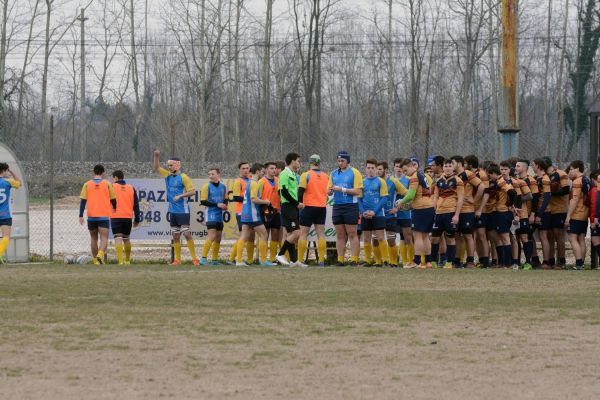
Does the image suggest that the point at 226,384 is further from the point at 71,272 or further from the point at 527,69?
the point at 527,69

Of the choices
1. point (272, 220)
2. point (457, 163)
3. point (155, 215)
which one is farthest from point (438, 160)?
point (155, 215)

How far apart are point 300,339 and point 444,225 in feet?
34.7

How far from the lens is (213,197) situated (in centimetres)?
2191

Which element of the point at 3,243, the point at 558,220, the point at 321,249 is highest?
the point at 558,220

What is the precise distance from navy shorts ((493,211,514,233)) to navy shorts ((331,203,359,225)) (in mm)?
2507

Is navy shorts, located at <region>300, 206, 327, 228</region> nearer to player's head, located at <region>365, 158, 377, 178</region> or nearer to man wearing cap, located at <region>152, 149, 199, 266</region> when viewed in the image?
player's head, located at <region>365, 158, 377, 178</region>

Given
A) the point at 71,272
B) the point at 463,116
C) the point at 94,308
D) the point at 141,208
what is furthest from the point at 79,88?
the point at 94,308

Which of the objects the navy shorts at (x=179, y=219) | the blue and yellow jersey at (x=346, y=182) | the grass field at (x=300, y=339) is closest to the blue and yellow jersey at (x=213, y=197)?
the navy shorts at (x=179, y=219)

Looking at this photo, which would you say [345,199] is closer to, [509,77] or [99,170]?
[99,170]

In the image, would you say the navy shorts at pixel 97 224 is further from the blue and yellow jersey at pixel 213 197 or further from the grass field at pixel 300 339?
the grass field at pixel 300 339

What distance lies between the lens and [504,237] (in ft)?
68.7

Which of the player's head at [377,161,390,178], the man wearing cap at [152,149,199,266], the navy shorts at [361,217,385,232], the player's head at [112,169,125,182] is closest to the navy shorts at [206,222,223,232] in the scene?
the man wearing cap at [152,149,199,266]

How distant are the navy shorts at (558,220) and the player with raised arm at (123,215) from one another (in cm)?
793

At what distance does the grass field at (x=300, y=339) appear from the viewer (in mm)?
8133
